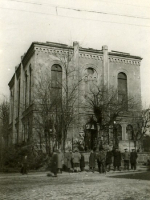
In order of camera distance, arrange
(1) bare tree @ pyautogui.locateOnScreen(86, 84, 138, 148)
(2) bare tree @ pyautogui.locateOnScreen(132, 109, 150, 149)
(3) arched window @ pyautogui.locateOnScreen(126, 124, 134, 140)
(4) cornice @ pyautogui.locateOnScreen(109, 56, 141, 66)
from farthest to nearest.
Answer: (4) cornice @ pyautogui.locateOnScreen(109, 56, 141, 66) < (3) arched window @ pyautogui.locateOnScreen(126, 124, 134, 140) < (2) bare tree @ pyautogui.locateOnScreen(132, 109, 150, 149) < (1) bare tree @ pyautogui.locateOnScreen(86, 84, 138, 148)

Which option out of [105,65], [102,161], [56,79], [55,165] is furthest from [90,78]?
[55,165]

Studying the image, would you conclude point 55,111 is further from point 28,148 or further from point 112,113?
point 112,113

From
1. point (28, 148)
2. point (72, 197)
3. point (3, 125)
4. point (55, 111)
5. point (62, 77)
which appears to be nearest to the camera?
point (72, 197)

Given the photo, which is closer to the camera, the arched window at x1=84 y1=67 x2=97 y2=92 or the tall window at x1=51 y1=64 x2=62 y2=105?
the tall window at x1=51 y1=64 x2=62 y2=105

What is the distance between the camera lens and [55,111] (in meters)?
23.2

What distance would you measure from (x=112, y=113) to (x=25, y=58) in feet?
37.7

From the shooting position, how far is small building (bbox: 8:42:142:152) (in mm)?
28641

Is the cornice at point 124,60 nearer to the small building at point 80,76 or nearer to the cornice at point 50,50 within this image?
the small building at point 80,76


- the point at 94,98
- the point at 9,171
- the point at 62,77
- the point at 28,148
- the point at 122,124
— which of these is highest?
the point at 62,77

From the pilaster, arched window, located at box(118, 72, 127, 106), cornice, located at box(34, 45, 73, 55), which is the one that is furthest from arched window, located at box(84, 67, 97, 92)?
cornice, located at box(34, 45, 73, 55)

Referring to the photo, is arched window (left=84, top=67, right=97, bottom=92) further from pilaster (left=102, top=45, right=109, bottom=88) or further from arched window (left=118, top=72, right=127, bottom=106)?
arched window (left=118, top=72, right=127, bottom=106)

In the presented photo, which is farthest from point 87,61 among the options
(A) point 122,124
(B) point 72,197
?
(B) point 72,197

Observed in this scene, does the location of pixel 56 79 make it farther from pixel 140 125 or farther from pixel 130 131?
pixel 140 125

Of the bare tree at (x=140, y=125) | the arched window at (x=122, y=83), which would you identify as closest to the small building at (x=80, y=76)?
the arched window at (x=122, y=83)
